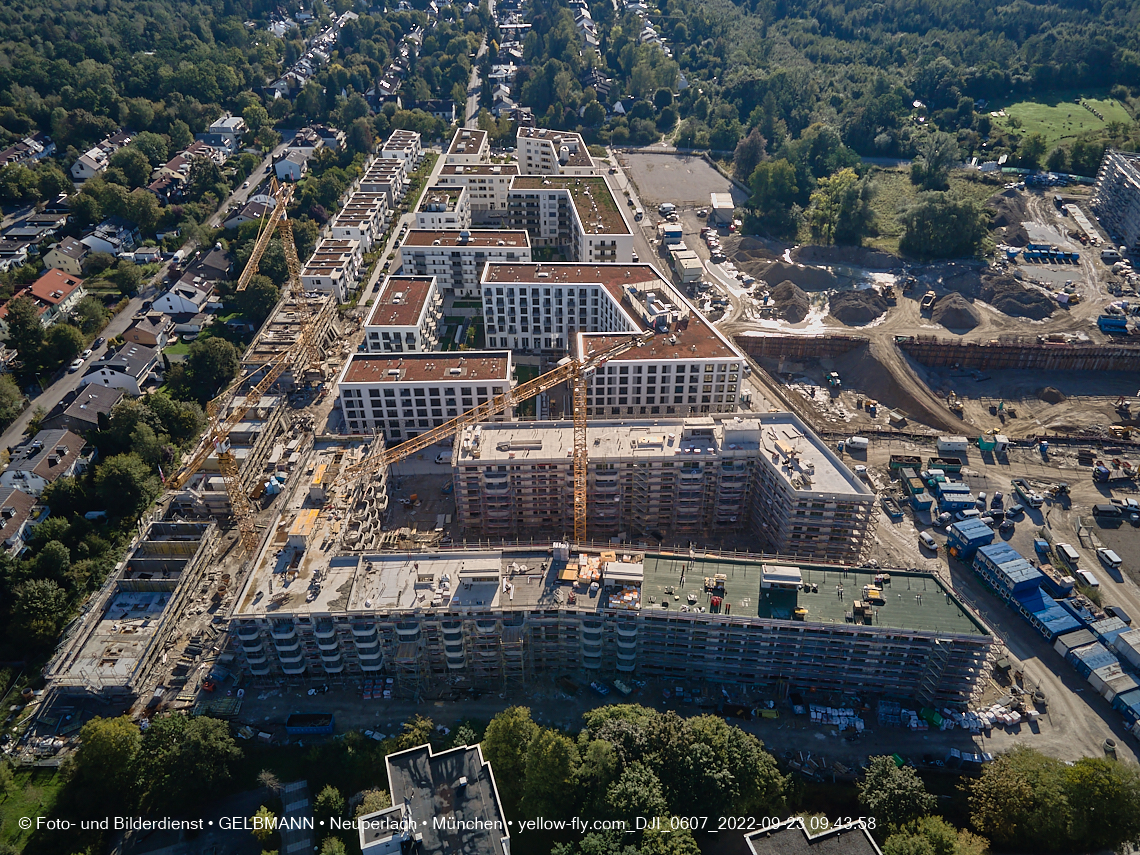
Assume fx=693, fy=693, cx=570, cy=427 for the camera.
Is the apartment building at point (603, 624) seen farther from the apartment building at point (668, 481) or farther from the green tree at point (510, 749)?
the apartment building at point (668, 481)

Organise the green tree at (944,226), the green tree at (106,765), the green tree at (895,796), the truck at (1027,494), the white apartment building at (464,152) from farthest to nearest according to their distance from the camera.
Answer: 1. the white apartment building at (464,152)
2. the green tree at (944,226)
3. the truck at (1027,494)
4. the green tree at (106,765)
5. the green tree at (895,796)

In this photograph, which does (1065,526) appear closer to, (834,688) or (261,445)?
(834,688)

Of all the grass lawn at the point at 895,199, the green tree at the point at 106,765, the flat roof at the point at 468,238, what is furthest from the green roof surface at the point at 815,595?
the grass lawn at the point at 895,199

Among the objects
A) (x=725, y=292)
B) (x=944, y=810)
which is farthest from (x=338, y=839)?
(x=725, y=292)

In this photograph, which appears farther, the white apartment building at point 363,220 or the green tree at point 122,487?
the white apartment building at point 363,220

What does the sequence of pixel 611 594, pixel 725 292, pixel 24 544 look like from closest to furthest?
pixel 611 594 < pixel 24 544 < pixel 725 292

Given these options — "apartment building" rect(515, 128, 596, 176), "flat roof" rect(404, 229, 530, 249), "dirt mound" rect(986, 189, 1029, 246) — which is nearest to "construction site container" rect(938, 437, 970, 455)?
"dirt mound" rect(986, 189, 1029, 246)
